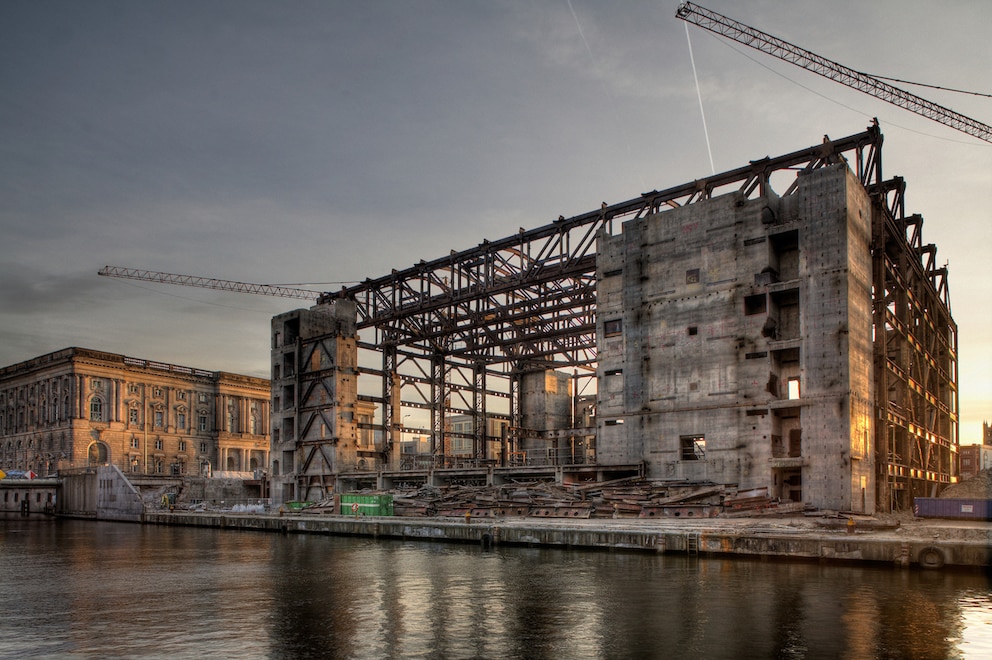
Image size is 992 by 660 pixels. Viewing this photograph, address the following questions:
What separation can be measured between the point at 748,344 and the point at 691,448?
260 inches

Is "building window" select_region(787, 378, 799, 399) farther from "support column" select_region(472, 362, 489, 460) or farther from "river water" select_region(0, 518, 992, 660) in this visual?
"support column" select_region(472, 362, 489, 460)

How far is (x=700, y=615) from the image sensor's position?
18.3m

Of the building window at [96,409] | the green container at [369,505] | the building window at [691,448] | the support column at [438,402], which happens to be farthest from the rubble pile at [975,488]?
the building window at [96,409]

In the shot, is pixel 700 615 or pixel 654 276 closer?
pixel 700 615

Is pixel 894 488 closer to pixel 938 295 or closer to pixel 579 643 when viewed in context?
pixel 938 295

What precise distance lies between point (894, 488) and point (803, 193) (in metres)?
18.8

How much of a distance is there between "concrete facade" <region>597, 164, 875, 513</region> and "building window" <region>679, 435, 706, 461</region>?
0.30ft

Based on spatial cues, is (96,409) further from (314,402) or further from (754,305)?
(754,305)

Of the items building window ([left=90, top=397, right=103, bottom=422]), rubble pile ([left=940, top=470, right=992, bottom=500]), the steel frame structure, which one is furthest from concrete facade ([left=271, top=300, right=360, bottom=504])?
building window ([left=90, top=397, right=103, bottom=422])

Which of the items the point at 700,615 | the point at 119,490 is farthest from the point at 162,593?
the point at 119,490

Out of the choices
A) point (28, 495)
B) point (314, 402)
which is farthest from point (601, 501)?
point (28, 495)

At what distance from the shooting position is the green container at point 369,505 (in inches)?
1984

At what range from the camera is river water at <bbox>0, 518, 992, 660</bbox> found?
15.5 m

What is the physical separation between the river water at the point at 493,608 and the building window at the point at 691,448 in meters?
13.7
